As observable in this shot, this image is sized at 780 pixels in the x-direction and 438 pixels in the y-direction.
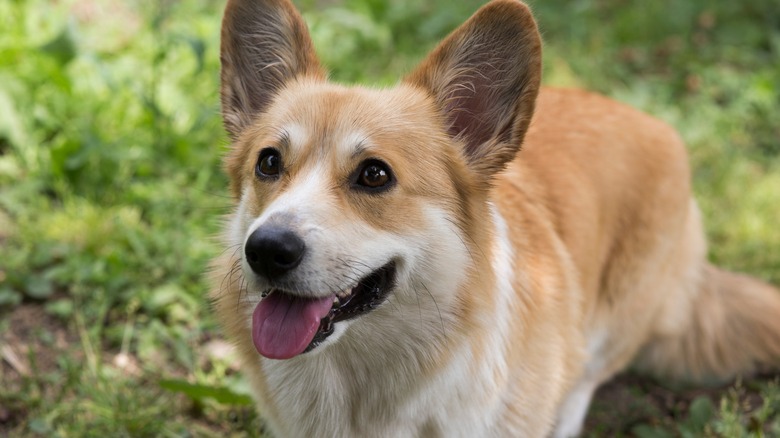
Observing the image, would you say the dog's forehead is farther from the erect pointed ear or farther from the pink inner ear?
the erect pointed ear

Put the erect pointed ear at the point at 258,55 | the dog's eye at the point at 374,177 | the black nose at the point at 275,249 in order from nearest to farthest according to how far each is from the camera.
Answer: the black nose at the point at 275,249 < the dog's eye at the point at 374,177 < the erect pointed ear at the point at 258,55

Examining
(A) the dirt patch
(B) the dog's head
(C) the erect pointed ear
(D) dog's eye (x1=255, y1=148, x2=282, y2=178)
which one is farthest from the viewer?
(A) the dirt patch

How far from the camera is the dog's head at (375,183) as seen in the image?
8.22 feet

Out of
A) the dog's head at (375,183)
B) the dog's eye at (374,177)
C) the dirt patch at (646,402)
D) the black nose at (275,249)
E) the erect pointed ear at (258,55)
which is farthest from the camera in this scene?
the dirt patch at (646,402)

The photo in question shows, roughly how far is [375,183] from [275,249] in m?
0.47

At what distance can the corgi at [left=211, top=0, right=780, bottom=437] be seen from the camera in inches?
102

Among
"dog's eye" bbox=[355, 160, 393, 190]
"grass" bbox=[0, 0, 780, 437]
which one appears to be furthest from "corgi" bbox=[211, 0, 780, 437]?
"grass" bbox=[0, 0, 780, 437]

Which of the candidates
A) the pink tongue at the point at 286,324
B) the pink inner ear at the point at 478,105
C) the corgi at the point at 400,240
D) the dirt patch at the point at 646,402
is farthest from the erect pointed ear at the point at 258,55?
the dirt patch at the point at 646,402

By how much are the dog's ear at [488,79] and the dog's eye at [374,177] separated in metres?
0.36

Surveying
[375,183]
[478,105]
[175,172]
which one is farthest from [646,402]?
[175,172]

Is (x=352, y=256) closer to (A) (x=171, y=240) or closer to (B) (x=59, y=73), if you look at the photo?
(A) (x=171, y=240)

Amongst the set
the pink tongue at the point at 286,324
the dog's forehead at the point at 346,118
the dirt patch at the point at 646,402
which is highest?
the dog's forehead at the point at 346,118

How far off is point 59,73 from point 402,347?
11.5ft

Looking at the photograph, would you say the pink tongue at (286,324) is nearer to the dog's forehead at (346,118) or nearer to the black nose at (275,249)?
the black nose at (275,249)
